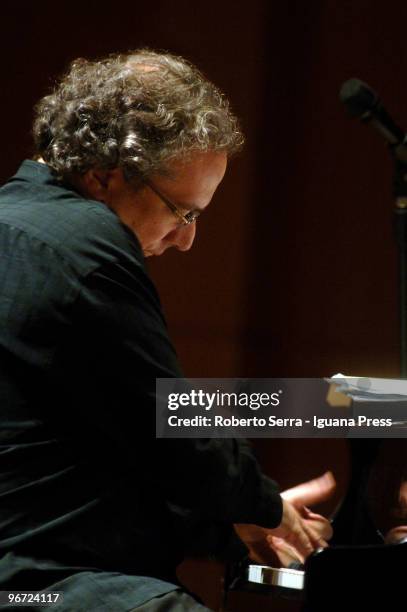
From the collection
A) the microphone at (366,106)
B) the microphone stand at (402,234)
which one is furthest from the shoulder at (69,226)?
the microphone stand at (402,234)

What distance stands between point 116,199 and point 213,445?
438mm

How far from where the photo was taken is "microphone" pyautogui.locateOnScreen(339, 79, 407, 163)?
1.72 metres

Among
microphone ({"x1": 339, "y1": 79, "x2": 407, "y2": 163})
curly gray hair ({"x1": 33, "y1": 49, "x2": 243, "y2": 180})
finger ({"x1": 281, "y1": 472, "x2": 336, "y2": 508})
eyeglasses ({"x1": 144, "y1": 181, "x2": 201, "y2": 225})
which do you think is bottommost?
finger ({"x1": 281, "y1": 472, "x2": 336, "y2": 508})

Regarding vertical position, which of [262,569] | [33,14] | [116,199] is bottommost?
[262,569]

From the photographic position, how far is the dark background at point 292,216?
2.87 meters

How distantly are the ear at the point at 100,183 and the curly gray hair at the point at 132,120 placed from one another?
13 mm

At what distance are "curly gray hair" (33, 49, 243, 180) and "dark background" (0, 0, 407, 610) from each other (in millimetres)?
1343

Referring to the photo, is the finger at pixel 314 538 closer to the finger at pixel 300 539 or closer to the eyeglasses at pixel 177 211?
the finger at pixel 300 539

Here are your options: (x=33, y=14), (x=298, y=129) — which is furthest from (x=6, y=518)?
(x=298, y=129)

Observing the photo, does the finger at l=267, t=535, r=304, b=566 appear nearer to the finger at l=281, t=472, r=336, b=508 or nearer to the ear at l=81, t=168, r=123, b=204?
the finger at l=281, t=472, r=336, b=508

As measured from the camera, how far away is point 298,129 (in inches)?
118

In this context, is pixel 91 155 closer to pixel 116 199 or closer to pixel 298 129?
pixel 116 199

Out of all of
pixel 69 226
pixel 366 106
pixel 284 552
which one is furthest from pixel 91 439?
pixel 366 106

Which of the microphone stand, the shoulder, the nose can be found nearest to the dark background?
the microphone stand
